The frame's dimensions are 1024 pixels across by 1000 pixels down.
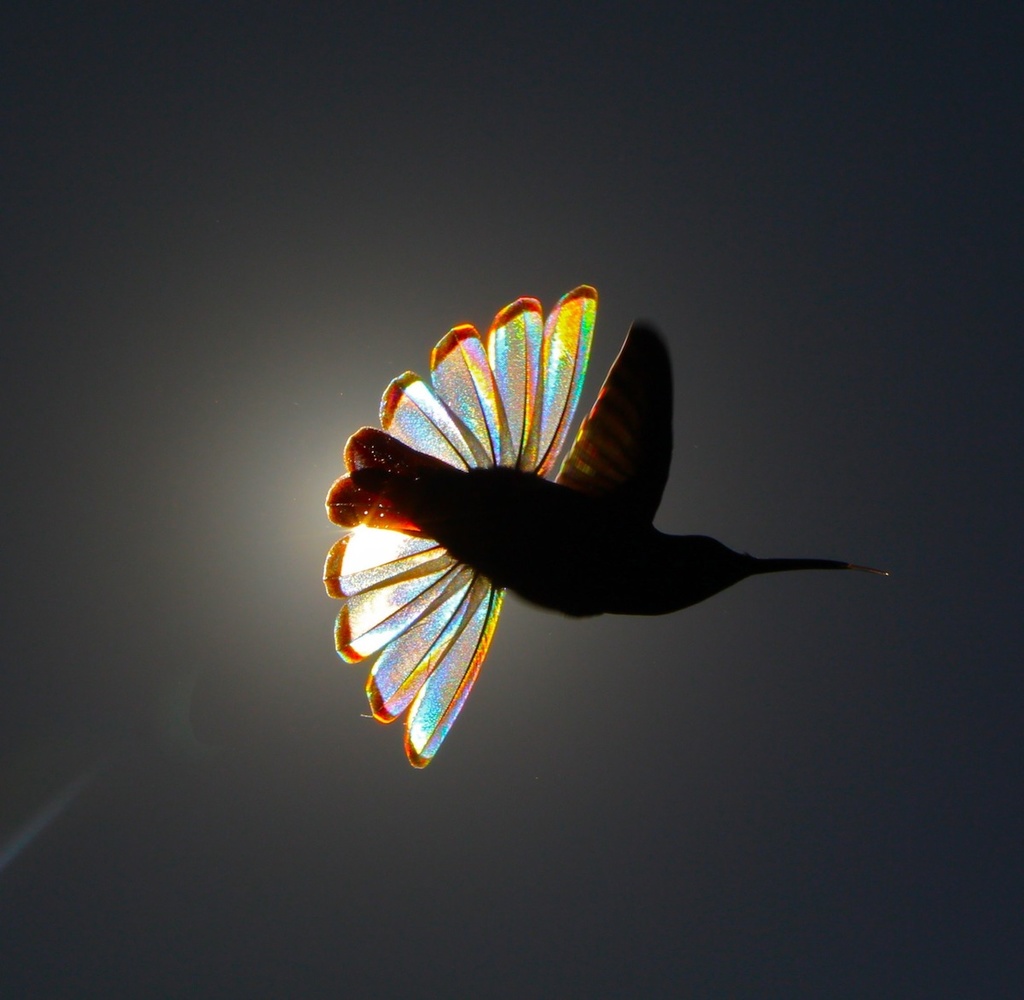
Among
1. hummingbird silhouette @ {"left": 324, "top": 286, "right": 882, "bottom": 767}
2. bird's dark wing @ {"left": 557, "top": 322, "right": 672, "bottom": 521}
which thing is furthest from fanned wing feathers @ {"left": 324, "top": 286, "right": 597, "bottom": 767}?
bird's dark wing @ {"left": 557, "top": 322, "right": 672, "bottom": 521}

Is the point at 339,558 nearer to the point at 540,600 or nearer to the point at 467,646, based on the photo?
the point at 467,646

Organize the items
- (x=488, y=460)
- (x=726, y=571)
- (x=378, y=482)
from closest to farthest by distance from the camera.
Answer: (x=726, y=571) < (x=378, y=482) < (x=488, y=460)

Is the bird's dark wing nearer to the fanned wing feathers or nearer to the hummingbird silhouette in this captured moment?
the hummingbird silhouette

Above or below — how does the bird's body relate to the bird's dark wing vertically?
below

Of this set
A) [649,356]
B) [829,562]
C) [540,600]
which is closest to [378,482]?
[540,600]

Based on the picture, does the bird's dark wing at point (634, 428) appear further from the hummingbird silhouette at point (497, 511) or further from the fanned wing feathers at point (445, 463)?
the fanned wing feathers at point (445, 463)

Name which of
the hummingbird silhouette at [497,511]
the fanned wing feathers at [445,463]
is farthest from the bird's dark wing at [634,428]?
the fanned wing feathers at [445,463]

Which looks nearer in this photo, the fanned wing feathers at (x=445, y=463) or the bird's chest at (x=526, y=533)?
the bird's chest at (x=526, y=533)

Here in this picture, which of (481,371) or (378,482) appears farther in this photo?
(481,371)
